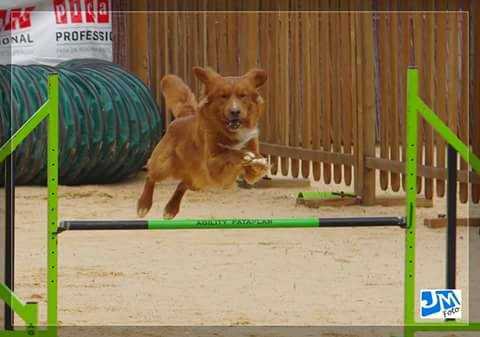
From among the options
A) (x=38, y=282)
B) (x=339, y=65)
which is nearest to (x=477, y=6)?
(x=339, y=65)

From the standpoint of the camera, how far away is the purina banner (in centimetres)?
1584

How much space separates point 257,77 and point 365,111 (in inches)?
210

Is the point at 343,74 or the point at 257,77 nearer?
the point at 257,77

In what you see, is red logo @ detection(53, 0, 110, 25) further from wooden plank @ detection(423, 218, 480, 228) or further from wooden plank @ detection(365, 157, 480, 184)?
wooden plank @ detection(423, 218, 480, 228)

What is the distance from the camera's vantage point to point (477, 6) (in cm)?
1177

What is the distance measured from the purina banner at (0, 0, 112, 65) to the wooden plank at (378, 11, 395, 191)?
4457 mm

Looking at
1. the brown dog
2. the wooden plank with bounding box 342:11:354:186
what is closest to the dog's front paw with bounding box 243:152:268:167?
the brown dog

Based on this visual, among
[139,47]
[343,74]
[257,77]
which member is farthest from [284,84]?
[343,74]

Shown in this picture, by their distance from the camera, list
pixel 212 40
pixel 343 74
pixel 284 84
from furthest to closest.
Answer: pixel 343 74 → pixel 284 84 → pixel 212 40

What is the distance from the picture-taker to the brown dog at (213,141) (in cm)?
688

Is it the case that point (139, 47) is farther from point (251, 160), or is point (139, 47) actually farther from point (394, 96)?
point (394, 96)

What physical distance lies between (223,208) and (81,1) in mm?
7634

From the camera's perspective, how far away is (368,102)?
1212cm

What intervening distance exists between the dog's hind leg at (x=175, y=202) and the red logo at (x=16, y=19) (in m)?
10.0
